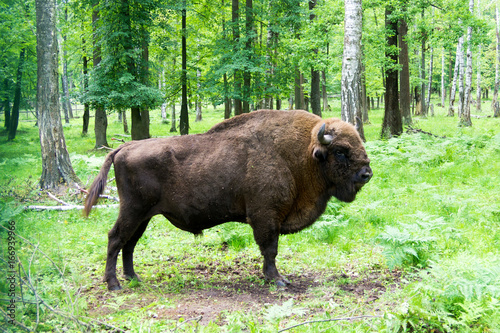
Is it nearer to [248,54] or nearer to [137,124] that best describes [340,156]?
[137,124]

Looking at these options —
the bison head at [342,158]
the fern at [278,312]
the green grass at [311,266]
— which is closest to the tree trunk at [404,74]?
the green grass at [311,266]

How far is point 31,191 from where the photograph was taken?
34.3 ft

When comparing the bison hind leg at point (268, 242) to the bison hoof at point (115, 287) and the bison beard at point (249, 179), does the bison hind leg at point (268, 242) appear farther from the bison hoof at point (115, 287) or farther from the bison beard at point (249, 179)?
the bison hoof at point (115, 287)

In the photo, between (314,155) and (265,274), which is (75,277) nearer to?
(265,274)

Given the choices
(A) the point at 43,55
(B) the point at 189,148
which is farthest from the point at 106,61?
(B) the point at 189,148

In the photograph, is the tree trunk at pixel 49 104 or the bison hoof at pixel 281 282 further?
the tree trunk at pixel 49 104

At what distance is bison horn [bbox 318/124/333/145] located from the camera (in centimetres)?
555

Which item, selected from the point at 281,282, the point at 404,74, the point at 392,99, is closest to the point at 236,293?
the point at 281,282

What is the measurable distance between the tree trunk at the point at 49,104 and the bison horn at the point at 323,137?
28.2ft

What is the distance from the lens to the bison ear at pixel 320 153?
5.77 meters

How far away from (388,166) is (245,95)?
37.5 feet

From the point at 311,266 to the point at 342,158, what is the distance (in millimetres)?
1948

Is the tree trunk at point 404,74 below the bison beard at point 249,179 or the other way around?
the other way around

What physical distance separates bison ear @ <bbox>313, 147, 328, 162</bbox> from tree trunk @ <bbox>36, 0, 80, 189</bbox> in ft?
→ 27.7
